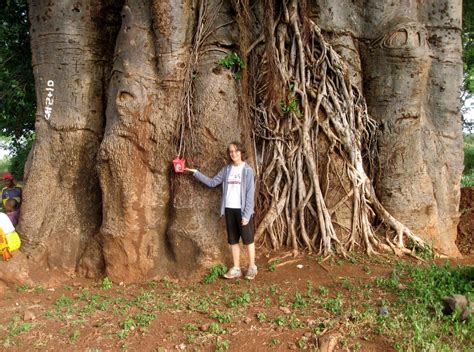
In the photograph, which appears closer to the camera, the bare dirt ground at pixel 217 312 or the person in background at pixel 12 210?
the bare dirt ground at pixel 217 312

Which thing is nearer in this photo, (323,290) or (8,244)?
(323,290)

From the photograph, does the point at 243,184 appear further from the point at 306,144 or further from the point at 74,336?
the point at 74,336

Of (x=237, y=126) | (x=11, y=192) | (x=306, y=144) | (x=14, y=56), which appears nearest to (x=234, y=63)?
(x=237, y=126)

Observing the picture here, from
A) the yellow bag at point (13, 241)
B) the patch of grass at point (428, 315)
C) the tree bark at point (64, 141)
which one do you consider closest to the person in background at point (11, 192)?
the tree bark at point (64, 141)

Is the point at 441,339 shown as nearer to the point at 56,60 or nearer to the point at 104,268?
the point at 104,268

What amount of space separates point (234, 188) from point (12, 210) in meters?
3.10

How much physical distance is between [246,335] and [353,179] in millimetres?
2773

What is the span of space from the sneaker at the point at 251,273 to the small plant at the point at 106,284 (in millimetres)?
1556

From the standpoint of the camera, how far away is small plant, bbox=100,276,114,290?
494 centimetres

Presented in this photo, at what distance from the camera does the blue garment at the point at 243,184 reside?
4859 mm

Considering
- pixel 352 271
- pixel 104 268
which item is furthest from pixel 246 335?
pixel 104 268

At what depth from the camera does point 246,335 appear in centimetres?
357

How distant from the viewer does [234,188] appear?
4.89 m

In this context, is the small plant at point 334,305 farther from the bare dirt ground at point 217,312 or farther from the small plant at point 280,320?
the small plant at point 280,320
